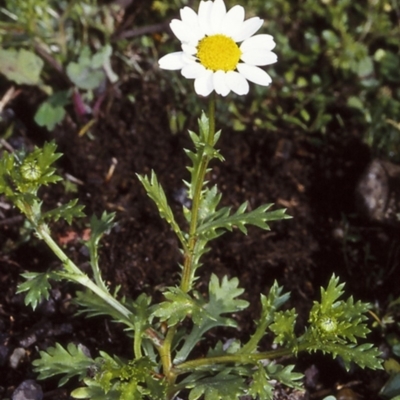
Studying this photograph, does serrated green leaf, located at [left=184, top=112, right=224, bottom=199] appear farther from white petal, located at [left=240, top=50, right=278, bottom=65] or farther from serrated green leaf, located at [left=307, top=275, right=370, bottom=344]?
serrated green leaf, located at [left=307, top=275, right=370, bottom=344]

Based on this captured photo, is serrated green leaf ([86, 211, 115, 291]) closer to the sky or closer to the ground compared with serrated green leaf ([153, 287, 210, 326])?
closer to the sky

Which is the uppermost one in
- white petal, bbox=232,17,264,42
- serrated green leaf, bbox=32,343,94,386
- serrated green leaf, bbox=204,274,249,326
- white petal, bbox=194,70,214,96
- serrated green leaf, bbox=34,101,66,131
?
white petal, bbox=232,17,264,42

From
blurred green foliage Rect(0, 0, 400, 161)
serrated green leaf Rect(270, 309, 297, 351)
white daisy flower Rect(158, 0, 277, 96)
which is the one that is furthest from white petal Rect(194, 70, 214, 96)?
blurred green foliage Rect(0, 0, 400, 161)

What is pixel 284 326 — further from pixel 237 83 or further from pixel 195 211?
pixel 237 83

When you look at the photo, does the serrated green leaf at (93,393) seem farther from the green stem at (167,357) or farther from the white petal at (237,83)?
the white petal at (237,83)

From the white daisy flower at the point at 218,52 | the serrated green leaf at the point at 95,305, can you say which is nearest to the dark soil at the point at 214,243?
the serrated green leaf at the point at 95,305

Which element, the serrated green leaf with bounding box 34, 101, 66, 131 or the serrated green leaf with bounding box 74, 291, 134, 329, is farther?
the serrated green leaf with bounding box 34, 101, 66, 131

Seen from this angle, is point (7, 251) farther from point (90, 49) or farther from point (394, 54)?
point (394, 54)
